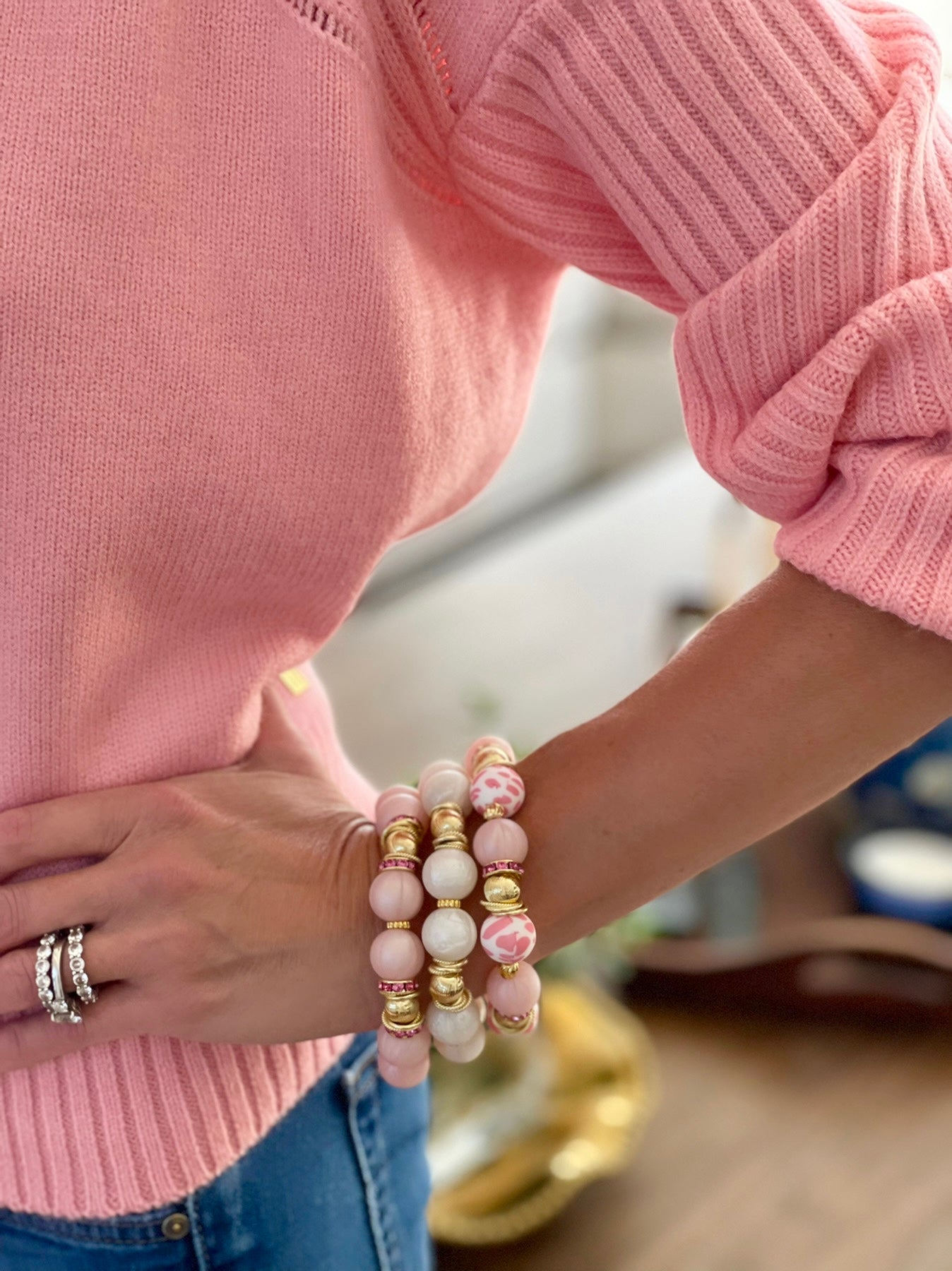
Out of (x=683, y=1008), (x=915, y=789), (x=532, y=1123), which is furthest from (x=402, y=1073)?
(x=915, y=789)

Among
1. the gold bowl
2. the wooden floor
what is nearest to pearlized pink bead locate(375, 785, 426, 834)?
the gold bowl

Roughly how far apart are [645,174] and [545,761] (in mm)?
216

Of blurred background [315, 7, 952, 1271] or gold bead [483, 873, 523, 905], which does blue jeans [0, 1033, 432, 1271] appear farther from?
blurred background [315, 7, 952, 1271]

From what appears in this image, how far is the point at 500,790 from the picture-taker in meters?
0.46

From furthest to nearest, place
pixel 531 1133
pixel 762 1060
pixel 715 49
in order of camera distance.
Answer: pixel 762 1060 < pixel 531 1133 < pixel 715 49

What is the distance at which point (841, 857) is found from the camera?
1.89 m

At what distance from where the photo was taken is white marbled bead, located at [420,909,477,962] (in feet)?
1.46

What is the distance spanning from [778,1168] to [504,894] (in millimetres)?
1309

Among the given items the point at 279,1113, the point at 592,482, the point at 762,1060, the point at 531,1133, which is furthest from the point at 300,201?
the point at 592,482

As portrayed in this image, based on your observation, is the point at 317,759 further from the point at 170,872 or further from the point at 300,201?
the point at 300,201

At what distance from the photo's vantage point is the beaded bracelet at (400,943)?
0.45m

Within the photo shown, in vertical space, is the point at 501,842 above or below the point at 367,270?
below

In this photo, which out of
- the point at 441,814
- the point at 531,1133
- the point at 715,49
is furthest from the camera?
the point at 531,1133

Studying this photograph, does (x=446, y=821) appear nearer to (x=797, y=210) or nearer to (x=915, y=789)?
(x=797, y=210)
